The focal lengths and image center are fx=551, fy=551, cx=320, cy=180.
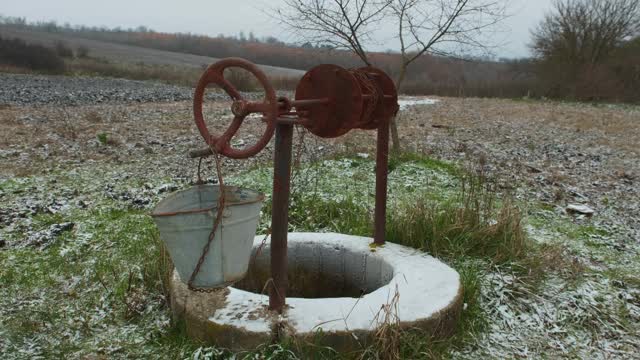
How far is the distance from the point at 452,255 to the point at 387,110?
144cm

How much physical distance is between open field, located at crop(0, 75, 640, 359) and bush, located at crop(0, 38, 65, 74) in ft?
68.5

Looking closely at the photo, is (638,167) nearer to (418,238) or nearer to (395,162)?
(395,162)

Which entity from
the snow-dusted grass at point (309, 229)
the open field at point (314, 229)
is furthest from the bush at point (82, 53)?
the snow-dusted grass at point (309, 229)

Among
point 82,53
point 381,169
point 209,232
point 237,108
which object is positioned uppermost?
point 82,53

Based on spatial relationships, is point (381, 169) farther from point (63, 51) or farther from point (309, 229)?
point (63, 51)

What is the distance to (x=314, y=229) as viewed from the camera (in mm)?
5645

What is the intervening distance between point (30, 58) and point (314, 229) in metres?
31.3

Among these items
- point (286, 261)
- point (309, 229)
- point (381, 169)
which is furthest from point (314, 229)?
point (286, 261)

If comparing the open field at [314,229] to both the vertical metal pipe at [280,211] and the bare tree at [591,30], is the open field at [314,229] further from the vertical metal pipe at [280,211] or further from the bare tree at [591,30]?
the bare tree at [591,30]

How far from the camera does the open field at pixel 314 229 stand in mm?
A: 3678

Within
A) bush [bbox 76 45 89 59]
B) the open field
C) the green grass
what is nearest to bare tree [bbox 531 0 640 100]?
the open field

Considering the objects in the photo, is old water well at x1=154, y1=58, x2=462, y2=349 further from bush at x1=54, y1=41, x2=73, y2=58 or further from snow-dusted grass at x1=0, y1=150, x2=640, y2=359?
bush at x1=54, y1=41, x2=73, y2=58

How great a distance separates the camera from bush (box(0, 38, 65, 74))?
102ft

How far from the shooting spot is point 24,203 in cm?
635
